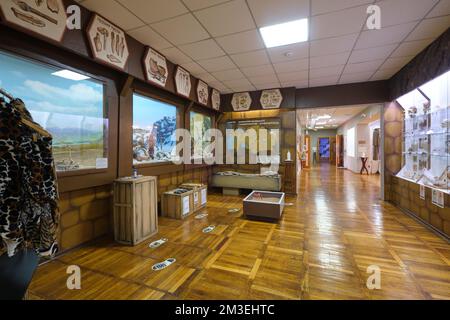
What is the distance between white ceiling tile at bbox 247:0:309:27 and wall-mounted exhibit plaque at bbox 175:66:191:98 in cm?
187

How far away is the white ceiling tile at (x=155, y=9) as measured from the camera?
2.20 meters

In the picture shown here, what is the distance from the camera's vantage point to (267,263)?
6.98ft

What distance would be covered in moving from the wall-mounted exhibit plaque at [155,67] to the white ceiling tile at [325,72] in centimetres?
297

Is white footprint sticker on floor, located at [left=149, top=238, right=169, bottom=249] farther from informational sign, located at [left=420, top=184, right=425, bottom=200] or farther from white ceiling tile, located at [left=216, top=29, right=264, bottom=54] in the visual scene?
informational sign, located at [left=420, top=184, right=425, bottom=200]

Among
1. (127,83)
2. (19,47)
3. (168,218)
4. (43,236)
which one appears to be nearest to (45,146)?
(43,236)

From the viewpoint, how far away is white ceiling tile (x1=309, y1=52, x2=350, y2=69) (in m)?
3.46

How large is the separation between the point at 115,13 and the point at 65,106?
128 cm

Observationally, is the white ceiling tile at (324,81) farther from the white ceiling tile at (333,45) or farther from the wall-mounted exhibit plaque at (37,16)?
the wall-mounted exhibit plaque at (37,16)

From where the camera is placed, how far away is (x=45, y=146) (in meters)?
1.12

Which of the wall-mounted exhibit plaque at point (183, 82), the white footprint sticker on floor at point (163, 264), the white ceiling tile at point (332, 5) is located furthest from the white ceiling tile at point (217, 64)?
the white footprint sticker on floor at point (163, 264)

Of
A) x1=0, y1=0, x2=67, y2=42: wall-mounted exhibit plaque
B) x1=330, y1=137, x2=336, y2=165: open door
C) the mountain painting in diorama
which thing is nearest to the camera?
x1=0, y1=0, x2=67, y2=42: wall-mounted exhibit plaque

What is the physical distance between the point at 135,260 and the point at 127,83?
2398 millimetres

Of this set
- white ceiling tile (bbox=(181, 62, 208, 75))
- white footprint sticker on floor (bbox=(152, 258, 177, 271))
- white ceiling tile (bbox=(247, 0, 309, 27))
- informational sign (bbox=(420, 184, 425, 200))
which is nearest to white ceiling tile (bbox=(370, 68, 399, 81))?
informational sign (bbox=(420, 184, 425, 200))

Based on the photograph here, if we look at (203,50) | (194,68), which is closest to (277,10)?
(203,50)
